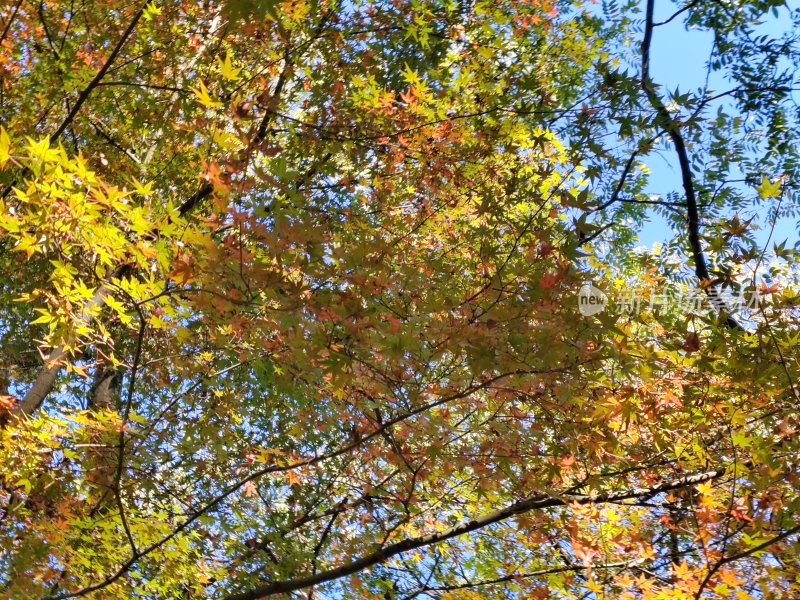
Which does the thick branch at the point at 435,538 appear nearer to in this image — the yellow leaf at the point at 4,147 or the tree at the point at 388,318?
the tree at the point at 388,318

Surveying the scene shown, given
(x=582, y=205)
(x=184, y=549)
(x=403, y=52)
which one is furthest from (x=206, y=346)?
(x=582, y=205)

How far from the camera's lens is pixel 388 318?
99.8 inches

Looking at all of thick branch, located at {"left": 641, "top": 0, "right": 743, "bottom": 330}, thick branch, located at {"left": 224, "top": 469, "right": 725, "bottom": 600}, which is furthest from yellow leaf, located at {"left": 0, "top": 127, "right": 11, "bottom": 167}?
thick branch, located at {"left": 641, "top": 0, "right": 743, "bottom": 330}

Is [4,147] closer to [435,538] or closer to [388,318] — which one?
[388,318]

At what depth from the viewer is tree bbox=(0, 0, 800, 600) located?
2.30m

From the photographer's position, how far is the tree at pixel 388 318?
2.30 meters

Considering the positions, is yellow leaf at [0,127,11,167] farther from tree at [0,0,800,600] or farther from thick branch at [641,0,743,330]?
thick branch at [641,0,743,330]

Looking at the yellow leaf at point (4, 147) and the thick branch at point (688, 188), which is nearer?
the yellow leaf at point (4, 147)

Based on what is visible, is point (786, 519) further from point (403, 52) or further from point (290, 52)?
point (290, 52)

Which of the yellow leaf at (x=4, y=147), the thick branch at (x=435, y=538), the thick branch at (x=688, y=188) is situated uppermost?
the thick branch at (x=688, y=188)

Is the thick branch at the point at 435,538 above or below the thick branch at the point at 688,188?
below

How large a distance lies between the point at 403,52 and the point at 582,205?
9.43 feet

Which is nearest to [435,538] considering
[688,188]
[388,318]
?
[388,318]

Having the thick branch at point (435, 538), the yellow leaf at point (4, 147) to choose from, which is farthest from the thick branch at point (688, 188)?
the yellow leaf at point (4, 147)
